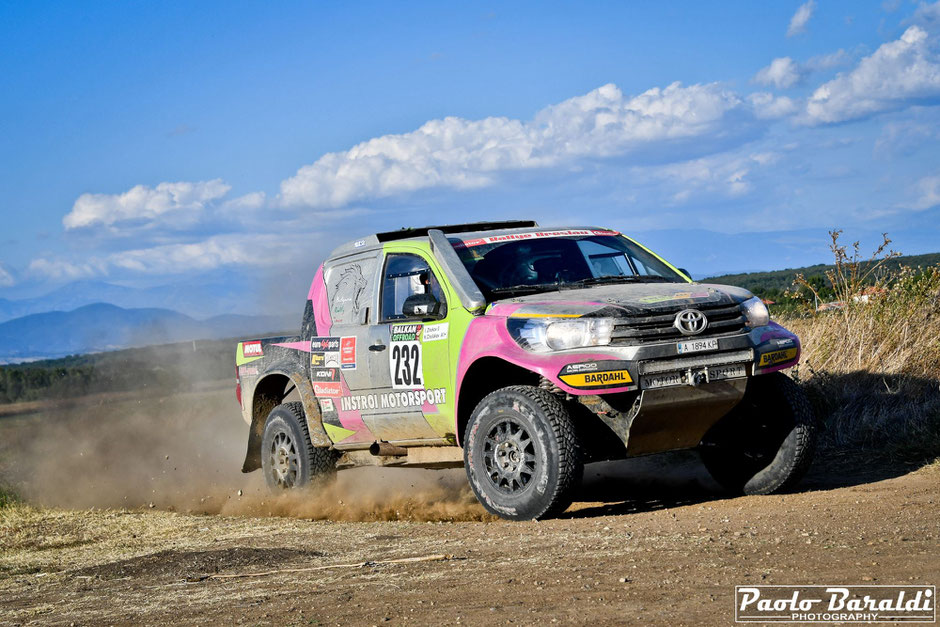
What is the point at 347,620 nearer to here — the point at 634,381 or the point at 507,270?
the point at 634,381

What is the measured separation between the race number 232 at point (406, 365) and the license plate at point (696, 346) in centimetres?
209

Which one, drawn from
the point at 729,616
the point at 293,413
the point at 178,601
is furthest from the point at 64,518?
the point at 729,616

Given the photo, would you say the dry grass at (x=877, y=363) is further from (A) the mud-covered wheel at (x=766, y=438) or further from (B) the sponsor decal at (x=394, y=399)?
(B) the sponsor decal at (x=394, y=399)

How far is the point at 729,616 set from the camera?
4.36 metres

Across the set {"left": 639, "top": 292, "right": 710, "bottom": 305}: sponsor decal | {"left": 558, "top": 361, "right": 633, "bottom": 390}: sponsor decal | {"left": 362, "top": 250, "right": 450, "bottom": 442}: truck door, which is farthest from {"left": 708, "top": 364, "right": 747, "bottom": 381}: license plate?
{"left": 362, "top": 250, "right": 450, "bottom": 442}: truck door

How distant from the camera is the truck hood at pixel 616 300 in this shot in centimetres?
700

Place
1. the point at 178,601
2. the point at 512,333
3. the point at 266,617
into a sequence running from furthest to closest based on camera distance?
1. the point at 512,333
2. the point at 178,601
3. the point at 266,617

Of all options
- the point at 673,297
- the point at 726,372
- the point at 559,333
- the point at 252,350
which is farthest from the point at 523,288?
the point at 252,350

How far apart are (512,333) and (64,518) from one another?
18.2 ft

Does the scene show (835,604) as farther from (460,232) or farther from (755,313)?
(460,232)

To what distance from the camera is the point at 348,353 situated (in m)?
8.87

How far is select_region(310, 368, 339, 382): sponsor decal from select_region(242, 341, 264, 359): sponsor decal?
1.00 meters

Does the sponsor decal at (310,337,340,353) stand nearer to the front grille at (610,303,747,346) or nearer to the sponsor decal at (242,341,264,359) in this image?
the sponsor decal at (242,341,264,359)

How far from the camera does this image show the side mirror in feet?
25.7
